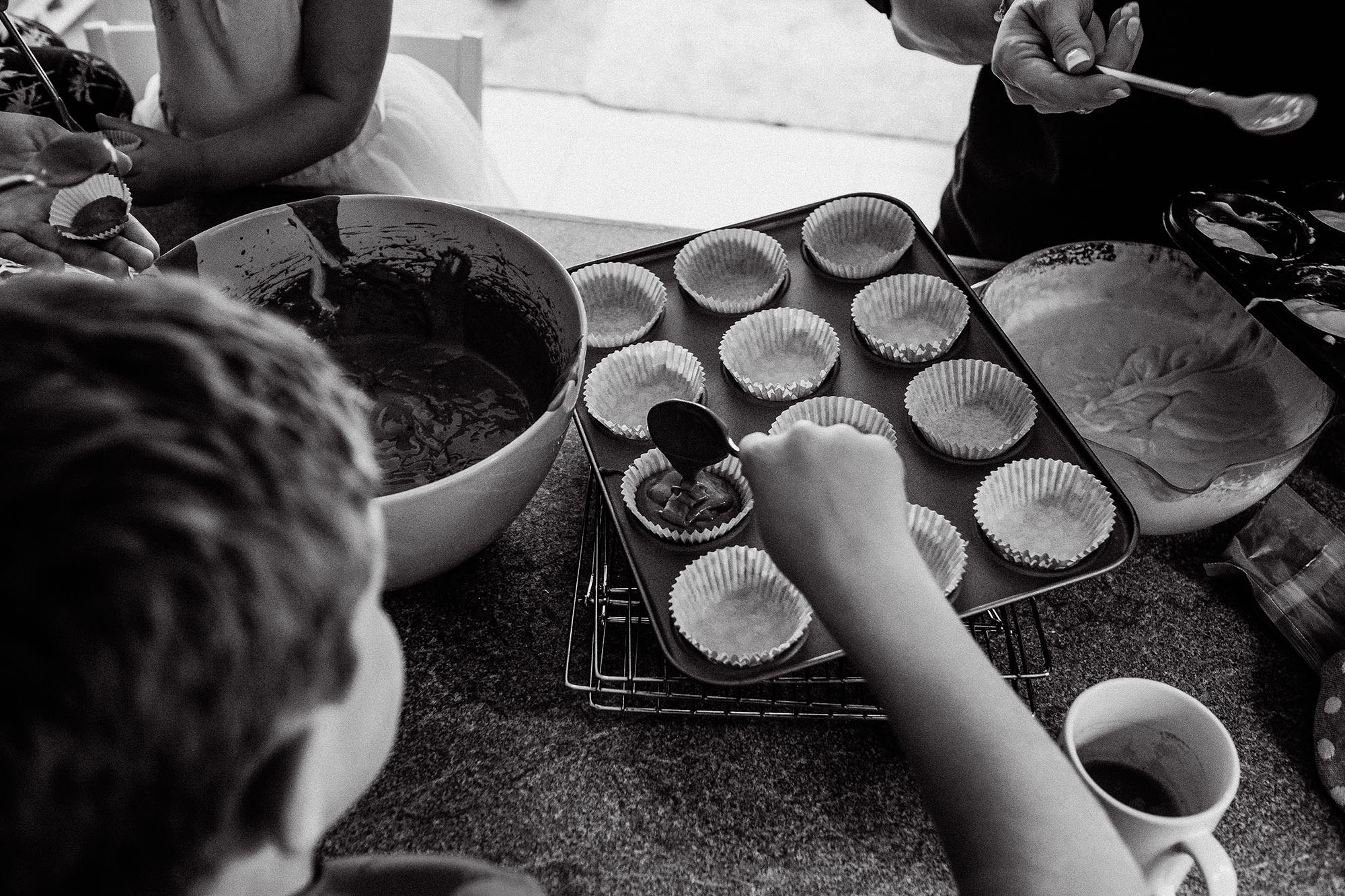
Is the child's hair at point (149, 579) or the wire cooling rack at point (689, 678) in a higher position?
the child's hair at point (149, 579)

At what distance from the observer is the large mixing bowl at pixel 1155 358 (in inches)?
43.2

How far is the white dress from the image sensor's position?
1.46 meters

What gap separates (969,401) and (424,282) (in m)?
0.70

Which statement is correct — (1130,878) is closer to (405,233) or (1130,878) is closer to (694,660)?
(694,660)

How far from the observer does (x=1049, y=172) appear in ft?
4.73

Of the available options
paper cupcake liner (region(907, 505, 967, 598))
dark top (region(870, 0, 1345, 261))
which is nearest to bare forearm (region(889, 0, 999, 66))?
dark top (region(870, 0, 1345, 261))

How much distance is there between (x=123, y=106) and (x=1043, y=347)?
168cm

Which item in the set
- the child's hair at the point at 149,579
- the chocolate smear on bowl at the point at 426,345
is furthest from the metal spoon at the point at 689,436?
the child's hair at the point at 149,579

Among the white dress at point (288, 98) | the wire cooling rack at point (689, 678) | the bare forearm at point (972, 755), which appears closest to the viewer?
the bare forearm at point (972, 755)

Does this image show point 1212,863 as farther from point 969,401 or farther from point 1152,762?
point 969,401

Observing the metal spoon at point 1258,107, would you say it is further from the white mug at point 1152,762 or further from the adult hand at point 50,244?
the adult hand at point 50,244

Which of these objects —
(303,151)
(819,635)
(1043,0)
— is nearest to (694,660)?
(819,635)

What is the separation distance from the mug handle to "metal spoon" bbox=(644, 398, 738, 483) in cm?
50

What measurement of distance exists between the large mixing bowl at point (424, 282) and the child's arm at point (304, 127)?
1.57 ft
